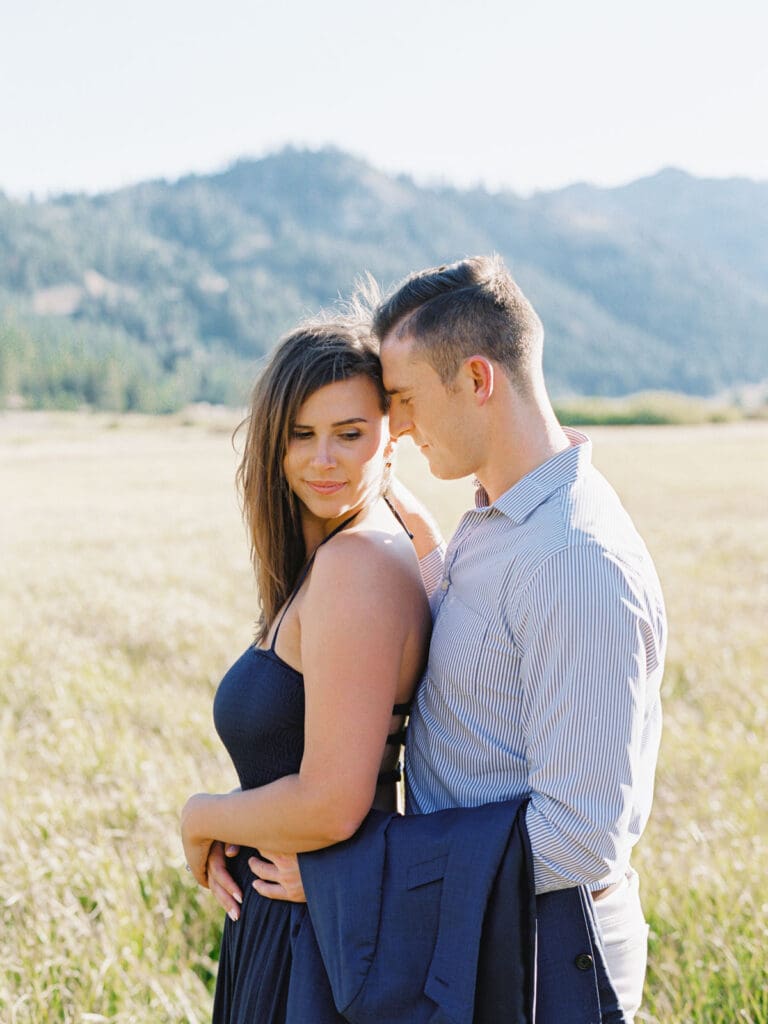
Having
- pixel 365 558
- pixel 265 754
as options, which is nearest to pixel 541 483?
pixel 365 558

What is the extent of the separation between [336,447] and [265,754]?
0.77 meters

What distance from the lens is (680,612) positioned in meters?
9.33

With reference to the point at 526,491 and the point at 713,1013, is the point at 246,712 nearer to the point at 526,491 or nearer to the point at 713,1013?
the point at 526,491

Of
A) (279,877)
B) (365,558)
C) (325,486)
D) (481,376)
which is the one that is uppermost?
(481,376)

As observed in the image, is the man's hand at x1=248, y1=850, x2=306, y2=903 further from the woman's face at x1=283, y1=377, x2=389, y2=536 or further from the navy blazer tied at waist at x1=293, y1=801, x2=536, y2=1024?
the woman's face at x1=283, y1=377, x2=389, y2=536

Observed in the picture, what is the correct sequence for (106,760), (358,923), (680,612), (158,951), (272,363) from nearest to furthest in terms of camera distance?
(358,923) < (272,363) < (158,951) < (106,760) < (680,612)

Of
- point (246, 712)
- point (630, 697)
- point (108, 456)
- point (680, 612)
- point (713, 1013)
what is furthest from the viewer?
point (108, 456)

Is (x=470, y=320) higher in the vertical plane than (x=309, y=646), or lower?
higher

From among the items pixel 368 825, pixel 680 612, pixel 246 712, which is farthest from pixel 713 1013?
pixel 680 612

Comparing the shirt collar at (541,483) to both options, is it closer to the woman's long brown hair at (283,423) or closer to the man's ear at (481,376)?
the man's ear at (481,376)

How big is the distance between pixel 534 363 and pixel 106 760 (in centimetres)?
378

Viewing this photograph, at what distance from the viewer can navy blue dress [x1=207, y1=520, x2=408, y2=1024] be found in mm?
2348

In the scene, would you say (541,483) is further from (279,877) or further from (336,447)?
(279,877)

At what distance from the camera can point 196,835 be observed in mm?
2486
